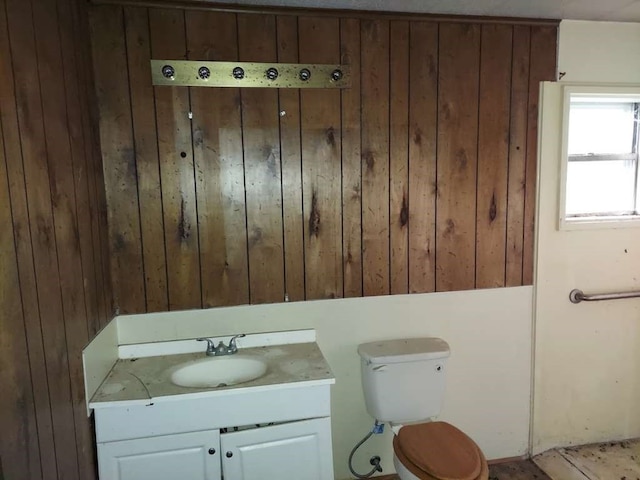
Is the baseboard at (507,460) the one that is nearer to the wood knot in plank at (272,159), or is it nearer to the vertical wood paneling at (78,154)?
the wood knot in plank at (272,159)

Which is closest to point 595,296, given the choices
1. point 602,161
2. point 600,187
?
point 600,187

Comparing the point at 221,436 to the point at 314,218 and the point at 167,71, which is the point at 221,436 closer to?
the point at 314,218

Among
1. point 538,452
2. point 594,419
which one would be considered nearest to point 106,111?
point 538,452

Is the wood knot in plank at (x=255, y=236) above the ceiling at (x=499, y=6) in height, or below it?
below

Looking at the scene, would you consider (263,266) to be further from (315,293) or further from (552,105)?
(552,105)

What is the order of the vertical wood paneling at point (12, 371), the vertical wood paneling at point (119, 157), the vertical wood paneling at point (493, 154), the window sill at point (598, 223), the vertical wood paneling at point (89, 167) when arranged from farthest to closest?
the window sill at point (598, 223) < the vertical wood paneling at point (493, 154) < the vertical wood paneling at point (119, 157) < the vertical wood paneling at point (89, 167) < the vertical wood paneling at point (12, 371)

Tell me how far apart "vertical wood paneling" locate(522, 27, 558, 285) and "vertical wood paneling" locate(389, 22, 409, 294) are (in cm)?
61

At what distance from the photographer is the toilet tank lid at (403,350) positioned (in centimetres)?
201

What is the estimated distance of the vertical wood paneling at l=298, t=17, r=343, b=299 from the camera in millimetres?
1971

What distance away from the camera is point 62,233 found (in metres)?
1.40

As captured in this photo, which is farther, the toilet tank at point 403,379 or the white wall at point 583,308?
the white wall at point 583,308

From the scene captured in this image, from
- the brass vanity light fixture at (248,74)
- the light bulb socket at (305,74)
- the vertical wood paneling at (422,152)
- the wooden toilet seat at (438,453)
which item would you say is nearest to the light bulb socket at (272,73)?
the brass vanity light fixture at (248,74)

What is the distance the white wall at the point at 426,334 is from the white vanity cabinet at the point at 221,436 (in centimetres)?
45

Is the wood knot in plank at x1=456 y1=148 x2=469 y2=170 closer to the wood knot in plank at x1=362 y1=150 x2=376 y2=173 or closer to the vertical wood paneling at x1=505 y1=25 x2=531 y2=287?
the vertical wood paneling at x1=505 y1=25 x2=531 y2=287
